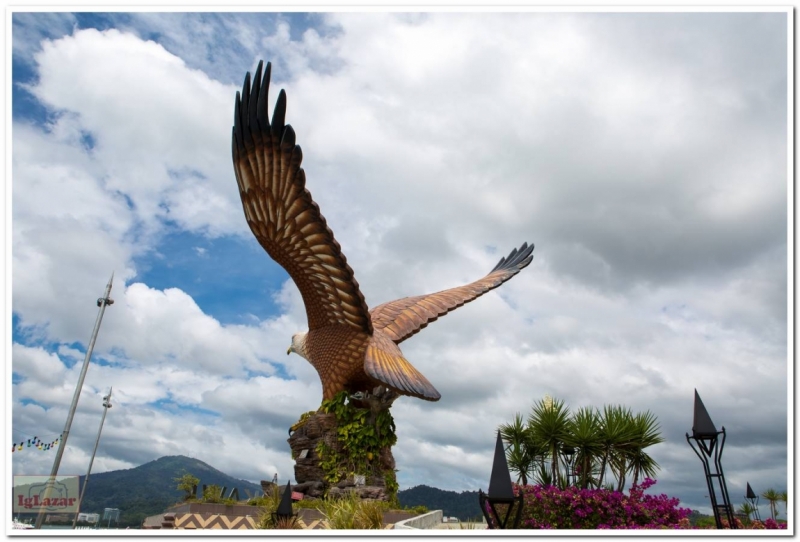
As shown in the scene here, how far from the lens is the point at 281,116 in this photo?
10430 millimetres

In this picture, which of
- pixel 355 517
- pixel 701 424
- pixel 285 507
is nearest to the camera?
pixel 701 424

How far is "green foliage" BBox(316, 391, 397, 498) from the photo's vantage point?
13.3 m

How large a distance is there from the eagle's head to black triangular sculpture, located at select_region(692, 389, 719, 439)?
985cm

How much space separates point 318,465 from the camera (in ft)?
44.0

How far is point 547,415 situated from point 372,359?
4.39 metres

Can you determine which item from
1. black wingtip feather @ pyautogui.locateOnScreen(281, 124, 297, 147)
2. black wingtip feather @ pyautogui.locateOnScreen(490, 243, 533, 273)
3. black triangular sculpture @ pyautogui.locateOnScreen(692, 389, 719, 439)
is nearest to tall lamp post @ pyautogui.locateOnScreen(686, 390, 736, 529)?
black triangular sculpture @ pyautogui.locateOnScreen(692, 389, 719, 439)

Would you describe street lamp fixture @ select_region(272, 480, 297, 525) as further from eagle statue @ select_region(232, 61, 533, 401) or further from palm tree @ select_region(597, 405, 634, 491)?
palm tree @ select_region(597, 405, 634, 491)

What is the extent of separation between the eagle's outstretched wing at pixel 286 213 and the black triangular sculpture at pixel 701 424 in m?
7.20

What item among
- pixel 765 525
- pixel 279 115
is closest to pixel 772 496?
pixel 765 525

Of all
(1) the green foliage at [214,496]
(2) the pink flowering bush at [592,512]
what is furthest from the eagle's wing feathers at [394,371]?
(1) the green foliage at [214,496]

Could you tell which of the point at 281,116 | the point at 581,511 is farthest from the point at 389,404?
the point at 281,116

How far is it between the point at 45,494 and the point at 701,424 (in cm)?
1235

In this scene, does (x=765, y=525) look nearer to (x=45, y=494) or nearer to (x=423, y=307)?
(x=423, y=307)
